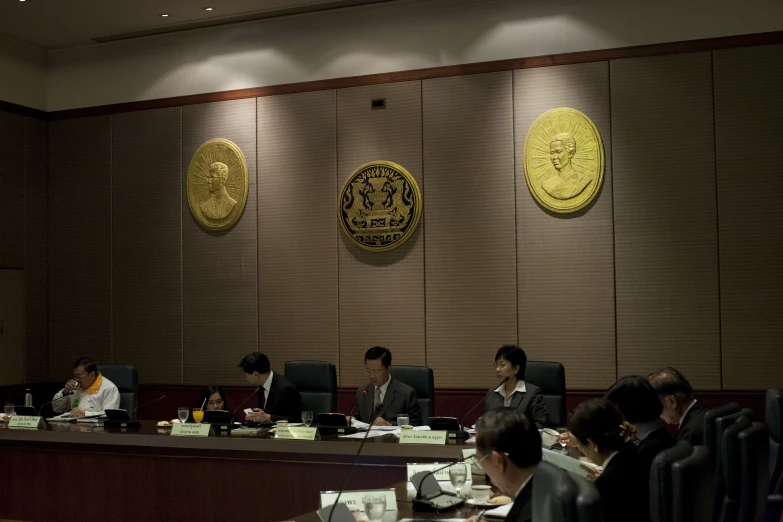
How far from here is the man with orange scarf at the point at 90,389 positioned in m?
6.13

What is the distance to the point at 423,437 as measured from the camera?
432 cm

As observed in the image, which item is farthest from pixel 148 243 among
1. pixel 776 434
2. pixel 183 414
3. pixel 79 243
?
pixel 776 434

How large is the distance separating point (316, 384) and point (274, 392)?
29 cm

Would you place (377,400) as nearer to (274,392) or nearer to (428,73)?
(274,392)

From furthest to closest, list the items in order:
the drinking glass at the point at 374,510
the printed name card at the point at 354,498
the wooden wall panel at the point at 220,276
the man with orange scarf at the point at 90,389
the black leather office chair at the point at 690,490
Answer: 1. the wooden wall panel at the point at 220,276
2. the man with orange scarf at the point at 90,389
3. the printed name card at the point at 354,498
4. the drinking glass at the point at 374,510
5. the black leather office chair at the point at 690,490

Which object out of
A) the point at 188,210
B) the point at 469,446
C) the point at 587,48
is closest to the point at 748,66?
the point at 587,48

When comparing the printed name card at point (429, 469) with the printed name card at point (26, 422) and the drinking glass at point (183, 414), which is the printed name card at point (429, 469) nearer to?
the drinking glass at point (183, 414)

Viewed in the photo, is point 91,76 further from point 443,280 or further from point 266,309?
point 443,280

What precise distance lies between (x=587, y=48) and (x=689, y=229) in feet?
4.96

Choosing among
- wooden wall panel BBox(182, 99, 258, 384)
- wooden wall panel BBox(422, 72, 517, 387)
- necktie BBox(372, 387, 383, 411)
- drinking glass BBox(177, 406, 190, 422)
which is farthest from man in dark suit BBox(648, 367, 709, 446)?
wooden wall panel BBox(182, 99, 258, 384)

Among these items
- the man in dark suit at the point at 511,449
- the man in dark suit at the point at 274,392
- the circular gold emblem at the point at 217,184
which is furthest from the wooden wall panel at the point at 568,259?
the man in dark suit at the point at 511,449

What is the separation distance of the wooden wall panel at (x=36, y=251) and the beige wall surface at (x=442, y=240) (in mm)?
21

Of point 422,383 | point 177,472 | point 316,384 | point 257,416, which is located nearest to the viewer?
point 177,472

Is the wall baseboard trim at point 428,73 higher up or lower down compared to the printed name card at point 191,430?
higher up
